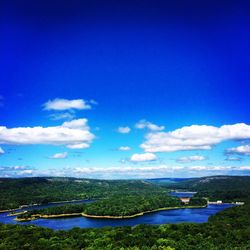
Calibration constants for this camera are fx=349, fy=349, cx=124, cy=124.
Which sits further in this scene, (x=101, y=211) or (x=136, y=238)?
(x=101, y=211)

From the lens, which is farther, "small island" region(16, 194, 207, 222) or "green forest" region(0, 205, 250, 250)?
"small island" region(16, 194, 207, 222)

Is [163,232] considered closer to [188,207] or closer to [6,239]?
[6,239]

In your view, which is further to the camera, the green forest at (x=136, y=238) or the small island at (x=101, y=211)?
the small island at (x=101, y=211)

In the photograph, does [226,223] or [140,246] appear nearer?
[140,246]

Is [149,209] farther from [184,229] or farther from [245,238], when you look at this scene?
[245,238]

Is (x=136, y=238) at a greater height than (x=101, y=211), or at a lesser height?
lesser

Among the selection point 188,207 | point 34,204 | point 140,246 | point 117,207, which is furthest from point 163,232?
point 34,204

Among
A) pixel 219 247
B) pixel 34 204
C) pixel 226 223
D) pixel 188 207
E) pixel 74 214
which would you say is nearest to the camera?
pixel 219 247

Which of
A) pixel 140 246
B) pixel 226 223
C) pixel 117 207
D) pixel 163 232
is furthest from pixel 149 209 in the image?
pixel 140 246

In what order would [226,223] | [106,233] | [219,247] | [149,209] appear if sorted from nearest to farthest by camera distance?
[219,247]
[106,233]
[226,223]
[149,209]
